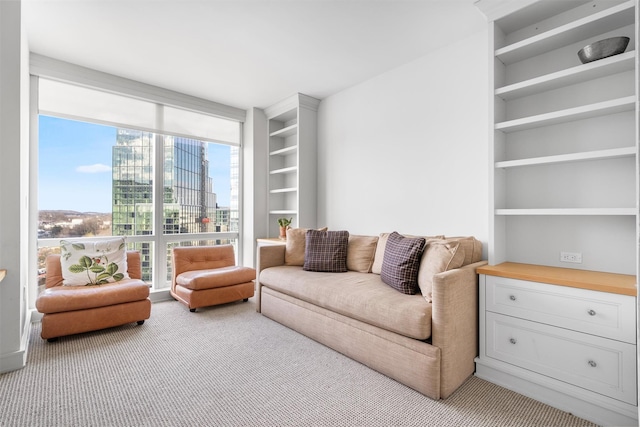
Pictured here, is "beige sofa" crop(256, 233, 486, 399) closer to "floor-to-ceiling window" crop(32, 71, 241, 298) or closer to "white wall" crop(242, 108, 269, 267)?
"white wall" crop(242, 108, 269, 267)

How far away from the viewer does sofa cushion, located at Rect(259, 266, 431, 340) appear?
6.50 ft

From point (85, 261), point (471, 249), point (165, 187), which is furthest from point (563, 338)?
point (165, 187)

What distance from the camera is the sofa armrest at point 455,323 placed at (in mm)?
1897

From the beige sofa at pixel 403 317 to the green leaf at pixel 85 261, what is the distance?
196cm

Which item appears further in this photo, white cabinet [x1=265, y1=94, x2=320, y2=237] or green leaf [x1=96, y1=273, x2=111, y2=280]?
white cabinet [x1=265, y1=94, x2=320, y2=237]

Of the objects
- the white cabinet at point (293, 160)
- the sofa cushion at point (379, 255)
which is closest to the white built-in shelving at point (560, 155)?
the sofa cushion at point (379, 255)

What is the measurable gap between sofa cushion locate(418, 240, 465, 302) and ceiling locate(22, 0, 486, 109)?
6.03ft

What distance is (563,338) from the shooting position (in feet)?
5.99

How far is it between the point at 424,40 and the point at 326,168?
195 centimetres

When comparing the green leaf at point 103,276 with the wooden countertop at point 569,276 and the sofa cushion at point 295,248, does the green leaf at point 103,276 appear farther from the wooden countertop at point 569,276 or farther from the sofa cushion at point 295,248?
the wooden countertop at point 569,276

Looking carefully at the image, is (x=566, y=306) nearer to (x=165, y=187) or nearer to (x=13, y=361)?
(x=13, y=361)

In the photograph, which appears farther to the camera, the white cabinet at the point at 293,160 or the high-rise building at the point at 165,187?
the white cabinet at the point at 293,160

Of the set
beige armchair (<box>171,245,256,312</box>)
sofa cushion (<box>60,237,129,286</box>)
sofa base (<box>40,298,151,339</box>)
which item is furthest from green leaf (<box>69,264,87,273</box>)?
beige armchair (<box>171,245,256,312</box>)

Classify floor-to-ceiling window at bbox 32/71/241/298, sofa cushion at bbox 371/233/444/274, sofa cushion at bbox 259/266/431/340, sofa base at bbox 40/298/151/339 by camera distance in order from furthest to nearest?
floor-to-ceiling window at bbox 32/71/241/298 → sofa cushion at bbox 371/233/444/274 → sofa base at bbox 40/298/151/339 → sofa cushion at bbox 259/266/431/340
